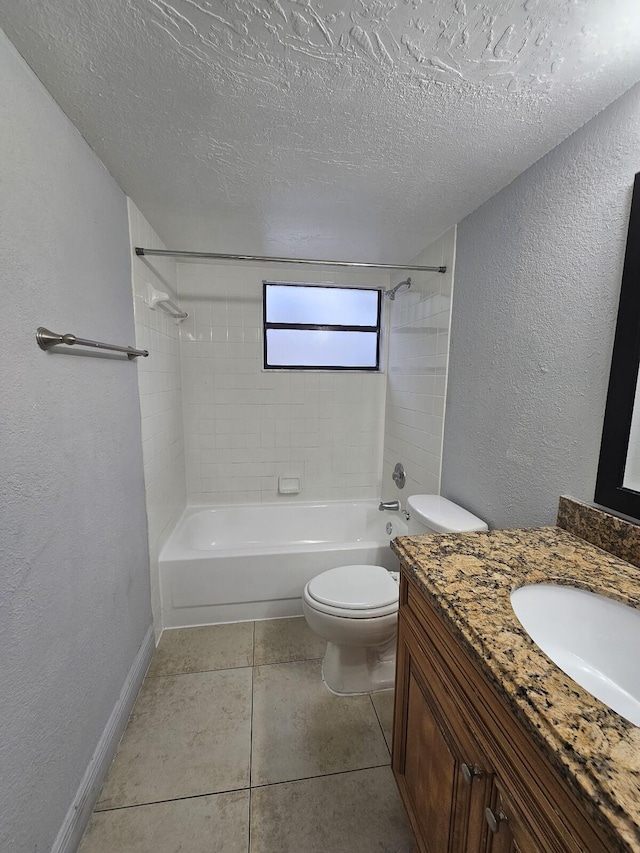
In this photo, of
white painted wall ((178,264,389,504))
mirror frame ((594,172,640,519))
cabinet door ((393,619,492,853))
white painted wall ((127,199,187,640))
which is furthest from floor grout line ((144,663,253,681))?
mirror frame ((594,172,640,519))

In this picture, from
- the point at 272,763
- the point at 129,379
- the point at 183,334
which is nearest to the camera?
the point at 272,763

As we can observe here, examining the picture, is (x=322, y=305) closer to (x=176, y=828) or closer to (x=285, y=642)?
(x=285, y=642)

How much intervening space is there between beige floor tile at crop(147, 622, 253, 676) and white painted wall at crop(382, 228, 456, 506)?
129 centimetres

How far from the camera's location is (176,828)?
108cm

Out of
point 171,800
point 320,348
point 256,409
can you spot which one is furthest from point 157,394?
point 171,800

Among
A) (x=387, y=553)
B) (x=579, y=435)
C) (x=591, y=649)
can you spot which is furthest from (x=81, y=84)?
(x=387, y=553)

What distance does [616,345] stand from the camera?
3.19 ft

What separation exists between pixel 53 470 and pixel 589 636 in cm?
141

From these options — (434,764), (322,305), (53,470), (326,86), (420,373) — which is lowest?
(434,764)

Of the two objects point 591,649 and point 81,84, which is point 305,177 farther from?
point 591,649

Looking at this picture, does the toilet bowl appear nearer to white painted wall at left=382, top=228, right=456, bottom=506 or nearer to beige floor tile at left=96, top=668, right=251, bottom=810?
beige floor tile at left=96, top=668, right=251, bottom=810

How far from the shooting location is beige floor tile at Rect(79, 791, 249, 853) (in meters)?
1.03

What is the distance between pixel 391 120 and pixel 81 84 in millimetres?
868

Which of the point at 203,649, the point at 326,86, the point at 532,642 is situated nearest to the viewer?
the point at 532,642
